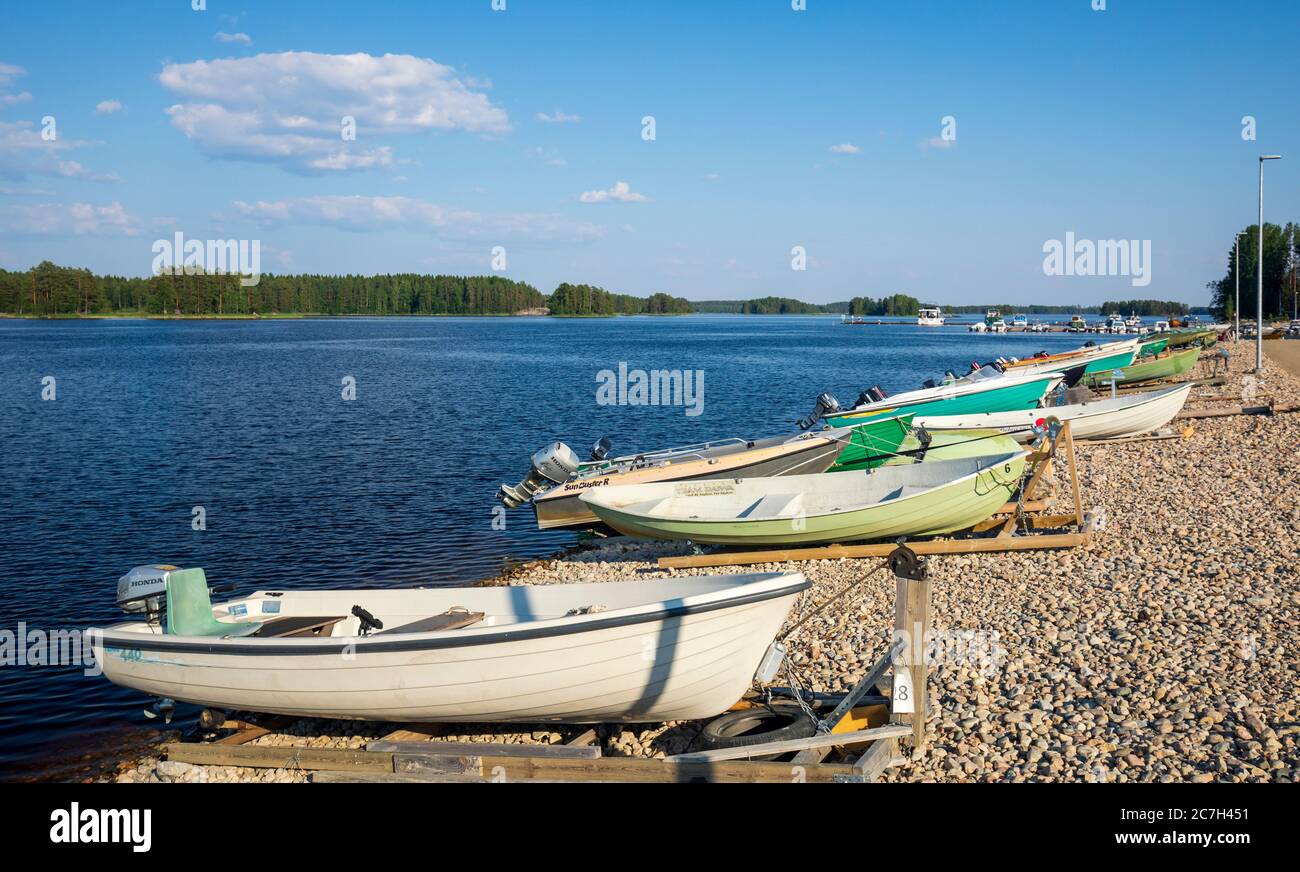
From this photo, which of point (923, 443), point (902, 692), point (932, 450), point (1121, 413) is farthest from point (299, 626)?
point (1121, 413)

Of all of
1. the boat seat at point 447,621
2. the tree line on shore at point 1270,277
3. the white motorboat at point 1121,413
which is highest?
the tree line on shore at point 1270,277

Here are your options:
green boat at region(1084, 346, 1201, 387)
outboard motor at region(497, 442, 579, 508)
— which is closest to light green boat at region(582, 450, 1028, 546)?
outboard motor at region(497, 442, 579, 508)

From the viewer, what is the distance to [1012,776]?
24.6 ft

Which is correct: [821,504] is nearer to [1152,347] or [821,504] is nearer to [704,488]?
[704,488]

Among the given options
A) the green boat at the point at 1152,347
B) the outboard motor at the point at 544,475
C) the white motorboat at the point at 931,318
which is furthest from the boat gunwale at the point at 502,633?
the white motorboat at the point at 931,318

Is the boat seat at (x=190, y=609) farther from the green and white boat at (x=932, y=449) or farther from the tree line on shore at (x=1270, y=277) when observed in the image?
the tree line on shore at (x=1270, y=277)

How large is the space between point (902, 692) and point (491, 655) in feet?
11.0

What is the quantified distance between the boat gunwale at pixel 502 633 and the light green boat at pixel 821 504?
6516 millimetres

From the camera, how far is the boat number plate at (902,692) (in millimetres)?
7676

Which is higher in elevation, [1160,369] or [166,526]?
[1160,369]
